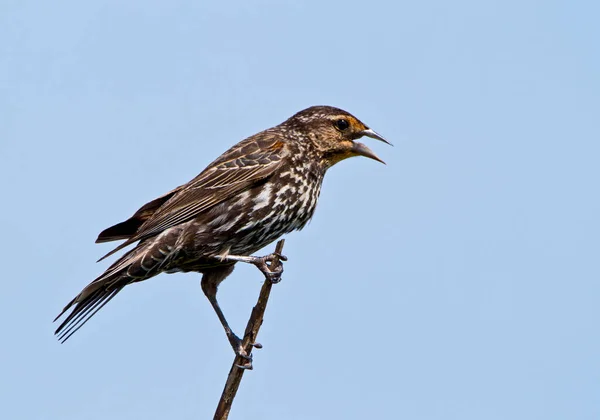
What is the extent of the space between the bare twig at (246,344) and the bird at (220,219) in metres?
0.27

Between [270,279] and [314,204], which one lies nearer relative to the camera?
[270,279]

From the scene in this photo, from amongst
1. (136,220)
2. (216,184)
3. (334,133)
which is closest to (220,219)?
(216,184)

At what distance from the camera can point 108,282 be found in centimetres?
859

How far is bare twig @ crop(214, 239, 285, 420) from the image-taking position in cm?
742

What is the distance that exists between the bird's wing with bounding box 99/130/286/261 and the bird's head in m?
0.51

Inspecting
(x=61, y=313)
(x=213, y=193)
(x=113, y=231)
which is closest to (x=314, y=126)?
(x=213, y=193)

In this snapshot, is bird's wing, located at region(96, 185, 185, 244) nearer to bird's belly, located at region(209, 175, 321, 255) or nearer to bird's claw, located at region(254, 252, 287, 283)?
bird's belly, located at region(209, 175, 321, 255)

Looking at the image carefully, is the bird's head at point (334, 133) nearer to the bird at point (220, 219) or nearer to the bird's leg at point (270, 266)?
the bird at point (220, 219)

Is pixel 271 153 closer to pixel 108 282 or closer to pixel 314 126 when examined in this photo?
pixel 314 126

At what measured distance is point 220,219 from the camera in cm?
888

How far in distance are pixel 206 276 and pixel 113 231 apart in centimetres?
108

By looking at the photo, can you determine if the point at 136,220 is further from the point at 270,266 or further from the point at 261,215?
the point at 270,266

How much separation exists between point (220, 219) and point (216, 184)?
0.39 m

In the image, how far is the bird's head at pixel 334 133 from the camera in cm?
973
